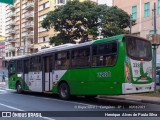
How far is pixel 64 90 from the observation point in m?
18.3

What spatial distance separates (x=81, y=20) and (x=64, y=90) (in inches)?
646

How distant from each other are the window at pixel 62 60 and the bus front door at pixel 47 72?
2.29 feet

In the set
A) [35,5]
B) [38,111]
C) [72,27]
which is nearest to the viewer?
[38,111]

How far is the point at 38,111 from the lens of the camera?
13.1 m

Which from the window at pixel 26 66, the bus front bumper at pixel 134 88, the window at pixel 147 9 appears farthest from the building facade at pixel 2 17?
the bus front bumper at pixel 134 88

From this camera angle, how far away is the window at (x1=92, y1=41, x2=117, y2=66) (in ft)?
47.9

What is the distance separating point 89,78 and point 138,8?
31765 mm

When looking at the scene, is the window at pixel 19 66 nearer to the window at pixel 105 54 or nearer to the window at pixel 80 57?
the window at pixel 80 57

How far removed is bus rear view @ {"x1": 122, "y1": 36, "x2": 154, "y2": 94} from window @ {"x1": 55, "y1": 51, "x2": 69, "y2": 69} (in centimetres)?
435

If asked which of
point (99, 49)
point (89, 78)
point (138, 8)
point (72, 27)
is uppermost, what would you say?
point (138, 8)

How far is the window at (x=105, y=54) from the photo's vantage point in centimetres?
1459

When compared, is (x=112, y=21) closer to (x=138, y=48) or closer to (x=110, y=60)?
(x=138, y=48)

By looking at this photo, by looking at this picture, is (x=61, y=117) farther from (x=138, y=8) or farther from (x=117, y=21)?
(x=138, y=8)

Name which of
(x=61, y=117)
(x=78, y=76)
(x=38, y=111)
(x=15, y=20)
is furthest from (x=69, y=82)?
A: (x=15, y=20)
